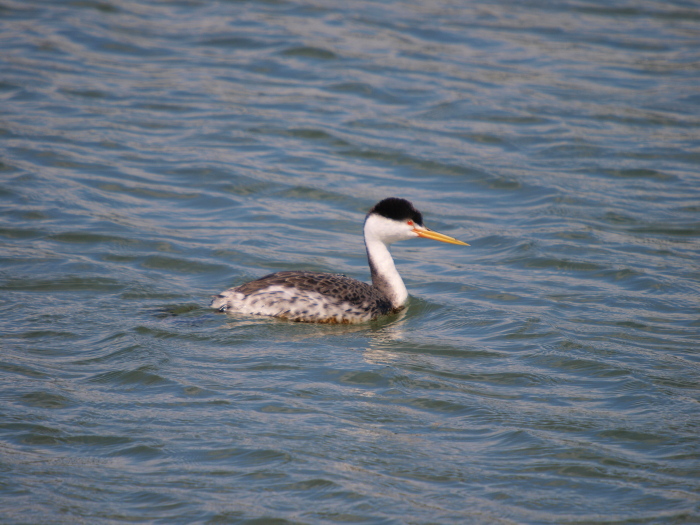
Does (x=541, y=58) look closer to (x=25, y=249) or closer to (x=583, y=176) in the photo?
(x=583, y=176)

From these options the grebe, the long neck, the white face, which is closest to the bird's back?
the grebe

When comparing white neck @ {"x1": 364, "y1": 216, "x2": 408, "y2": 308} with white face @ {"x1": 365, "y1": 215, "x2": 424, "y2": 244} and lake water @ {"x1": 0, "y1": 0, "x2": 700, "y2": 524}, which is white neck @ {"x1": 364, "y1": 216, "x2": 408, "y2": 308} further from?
lake water @ {"x1": 0, "y1": 0, "x2": 700, "y2": 524}

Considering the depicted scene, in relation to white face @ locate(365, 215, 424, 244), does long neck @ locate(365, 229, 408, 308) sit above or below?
below

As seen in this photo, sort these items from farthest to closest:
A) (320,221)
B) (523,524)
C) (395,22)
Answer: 1. (395,22)
2. (320,221)
3. (523,524)

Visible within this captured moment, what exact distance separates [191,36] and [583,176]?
1003 cm

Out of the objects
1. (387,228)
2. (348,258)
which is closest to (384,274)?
(387,228)

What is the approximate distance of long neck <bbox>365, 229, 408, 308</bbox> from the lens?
30.2 feet

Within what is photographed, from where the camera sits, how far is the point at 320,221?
11883 mm

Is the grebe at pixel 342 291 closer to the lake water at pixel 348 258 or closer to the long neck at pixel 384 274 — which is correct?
the long neck at pixel 384 274

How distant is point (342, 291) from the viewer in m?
8.66

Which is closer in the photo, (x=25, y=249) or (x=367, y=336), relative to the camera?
(x=367, y=336)

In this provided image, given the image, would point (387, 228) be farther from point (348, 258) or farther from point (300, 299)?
point (348, 258)

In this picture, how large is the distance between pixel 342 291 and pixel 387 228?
0.94 meters

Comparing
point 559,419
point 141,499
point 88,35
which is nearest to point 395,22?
point 88,35
